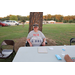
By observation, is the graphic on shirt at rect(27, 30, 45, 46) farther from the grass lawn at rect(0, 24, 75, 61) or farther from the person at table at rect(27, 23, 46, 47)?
the grass lawn at rect(0, 24, 75, 61)

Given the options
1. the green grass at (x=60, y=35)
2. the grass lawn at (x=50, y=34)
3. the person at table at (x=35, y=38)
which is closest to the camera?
the person at table at (x=35, y=38)

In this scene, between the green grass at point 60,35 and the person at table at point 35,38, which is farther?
the green grass at point 60,35

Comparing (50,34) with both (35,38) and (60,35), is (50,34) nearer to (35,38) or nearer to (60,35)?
(60,35)

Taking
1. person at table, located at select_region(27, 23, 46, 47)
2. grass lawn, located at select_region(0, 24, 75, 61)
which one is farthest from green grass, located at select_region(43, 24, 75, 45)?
person at table, located at select_region(27, 23, 46, 47)

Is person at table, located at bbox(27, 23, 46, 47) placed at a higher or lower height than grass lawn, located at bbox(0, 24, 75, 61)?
higher

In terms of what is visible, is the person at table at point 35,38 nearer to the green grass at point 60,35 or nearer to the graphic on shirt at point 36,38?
the graphic on shirt at point 36,38

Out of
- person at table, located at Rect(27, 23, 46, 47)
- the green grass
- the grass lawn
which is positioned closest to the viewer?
person at table, located at Rect(27, 23, 46, 47)

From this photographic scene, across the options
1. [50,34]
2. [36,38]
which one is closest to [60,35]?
[50,34]

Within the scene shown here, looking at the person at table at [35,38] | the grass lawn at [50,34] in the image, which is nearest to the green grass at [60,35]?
the grass lawn at [50,34]

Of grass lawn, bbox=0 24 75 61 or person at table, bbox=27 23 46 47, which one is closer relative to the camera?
person at table, bbox=27 23 46 47

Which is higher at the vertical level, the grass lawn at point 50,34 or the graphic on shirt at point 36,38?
the graphic on shirt at point 36,38

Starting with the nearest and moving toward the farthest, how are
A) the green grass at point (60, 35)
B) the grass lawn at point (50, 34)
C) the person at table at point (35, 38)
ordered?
the person at table at point (35, 38), the green grass at point (60, 35), the grass lawn at point (50, 34)
